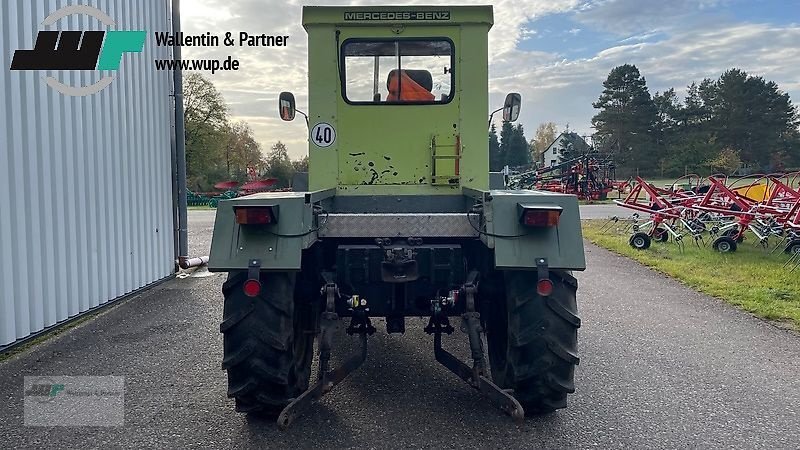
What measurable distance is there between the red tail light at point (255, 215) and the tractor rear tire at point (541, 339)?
1.58 metres

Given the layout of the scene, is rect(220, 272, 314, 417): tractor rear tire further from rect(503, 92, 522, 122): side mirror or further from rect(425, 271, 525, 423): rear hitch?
rect(503, 92, 522, 122): side mirror

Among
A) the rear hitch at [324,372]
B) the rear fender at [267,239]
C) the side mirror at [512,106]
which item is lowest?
the rear hitch at [324,372]

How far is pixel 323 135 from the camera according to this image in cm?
497

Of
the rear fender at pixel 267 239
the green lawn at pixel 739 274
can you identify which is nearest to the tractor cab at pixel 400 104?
the rear fender at pixel 267 239

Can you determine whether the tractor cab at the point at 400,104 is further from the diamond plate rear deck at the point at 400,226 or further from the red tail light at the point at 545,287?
the red tail light at the point at 545,287

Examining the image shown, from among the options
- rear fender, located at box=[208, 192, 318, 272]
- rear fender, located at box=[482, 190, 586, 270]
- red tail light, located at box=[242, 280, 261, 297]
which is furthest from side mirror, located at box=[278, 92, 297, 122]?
rear fender, located at box=[482, 190, 586, 270]

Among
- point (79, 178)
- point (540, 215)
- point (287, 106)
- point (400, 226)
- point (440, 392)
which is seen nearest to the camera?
point (540, 215)

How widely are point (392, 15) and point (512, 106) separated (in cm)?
130

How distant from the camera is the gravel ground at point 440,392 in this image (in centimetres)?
372

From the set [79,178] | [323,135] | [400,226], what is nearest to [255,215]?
[400,226]

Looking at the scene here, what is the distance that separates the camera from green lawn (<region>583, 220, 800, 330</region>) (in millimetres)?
→ 7355

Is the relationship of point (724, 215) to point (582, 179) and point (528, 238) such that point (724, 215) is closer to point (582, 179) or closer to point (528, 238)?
point (528, 238)

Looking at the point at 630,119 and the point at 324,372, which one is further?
the point at 630,119

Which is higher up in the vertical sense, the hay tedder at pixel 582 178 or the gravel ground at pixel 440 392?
the hay tedder at pixel 582 178
